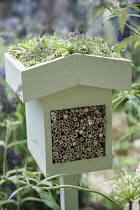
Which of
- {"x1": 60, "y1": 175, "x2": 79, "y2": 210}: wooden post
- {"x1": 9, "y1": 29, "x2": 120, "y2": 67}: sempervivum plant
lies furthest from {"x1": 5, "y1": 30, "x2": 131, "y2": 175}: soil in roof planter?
{"x1": 60, "y1": 175, "x2": 79, "y2": 210}: wooden post

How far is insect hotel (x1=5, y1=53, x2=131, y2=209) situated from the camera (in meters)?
1.27

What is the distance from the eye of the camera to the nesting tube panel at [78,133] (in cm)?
138

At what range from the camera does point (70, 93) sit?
1.36 metres

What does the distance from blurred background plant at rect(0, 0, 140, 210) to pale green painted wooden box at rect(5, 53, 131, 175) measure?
81mm

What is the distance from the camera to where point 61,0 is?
20.9 feet

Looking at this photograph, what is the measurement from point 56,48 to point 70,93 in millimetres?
174

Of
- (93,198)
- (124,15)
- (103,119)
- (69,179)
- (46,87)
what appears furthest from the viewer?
(93,198)

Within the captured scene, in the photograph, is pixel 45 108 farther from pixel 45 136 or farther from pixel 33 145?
pixel 33 145

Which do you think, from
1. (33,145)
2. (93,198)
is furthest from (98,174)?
(33,145)

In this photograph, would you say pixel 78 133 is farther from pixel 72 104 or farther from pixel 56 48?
pixel 56 48

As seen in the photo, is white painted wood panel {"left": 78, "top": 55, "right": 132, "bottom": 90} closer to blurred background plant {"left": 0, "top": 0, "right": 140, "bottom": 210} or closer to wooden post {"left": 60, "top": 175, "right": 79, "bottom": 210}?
blurred background plant {"left": 0, "top": 0, "right": 140, "bottom": 210}

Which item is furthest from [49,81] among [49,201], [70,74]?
[49,201]

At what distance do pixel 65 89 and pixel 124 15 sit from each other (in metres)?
0.33

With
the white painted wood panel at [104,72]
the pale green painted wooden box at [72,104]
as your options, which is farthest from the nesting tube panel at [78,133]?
the white painted wood panel at [104,72]
